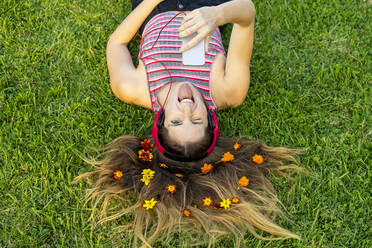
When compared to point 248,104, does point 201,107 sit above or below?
above

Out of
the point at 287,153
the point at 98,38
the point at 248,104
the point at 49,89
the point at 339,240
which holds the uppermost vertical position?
the point at 98,38

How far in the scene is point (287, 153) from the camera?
300 cm

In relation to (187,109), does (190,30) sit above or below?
above

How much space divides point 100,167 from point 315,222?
5.75 ft

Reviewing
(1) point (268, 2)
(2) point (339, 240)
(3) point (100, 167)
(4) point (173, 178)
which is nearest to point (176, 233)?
(4) point (173, 178)

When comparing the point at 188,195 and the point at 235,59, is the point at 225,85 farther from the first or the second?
the point at 188,195

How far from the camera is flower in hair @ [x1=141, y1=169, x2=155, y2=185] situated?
2716 millimetres

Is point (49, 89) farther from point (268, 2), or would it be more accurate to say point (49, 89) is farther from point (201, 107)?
point (268, 2)

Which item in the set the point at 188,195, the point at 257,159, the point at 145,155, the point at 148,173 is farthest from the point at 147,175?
the point at 257,159

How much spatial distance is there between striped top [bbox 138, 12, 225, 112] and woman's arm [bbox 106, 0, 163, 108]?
0.33 feet

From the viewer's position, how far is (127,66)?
9.89 ft

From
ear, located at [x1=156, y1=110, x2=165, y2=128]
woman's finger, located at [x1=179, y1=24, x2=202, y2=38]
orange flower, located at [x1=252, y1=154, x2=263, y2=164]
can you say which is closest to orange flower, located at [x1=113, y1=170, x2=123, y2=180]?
ear, located at [x1=156, y1=110, x2=165, y2=128]

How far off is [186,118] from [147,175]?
59cm

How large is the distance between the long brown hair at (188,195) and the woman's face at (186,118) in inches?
9.8
